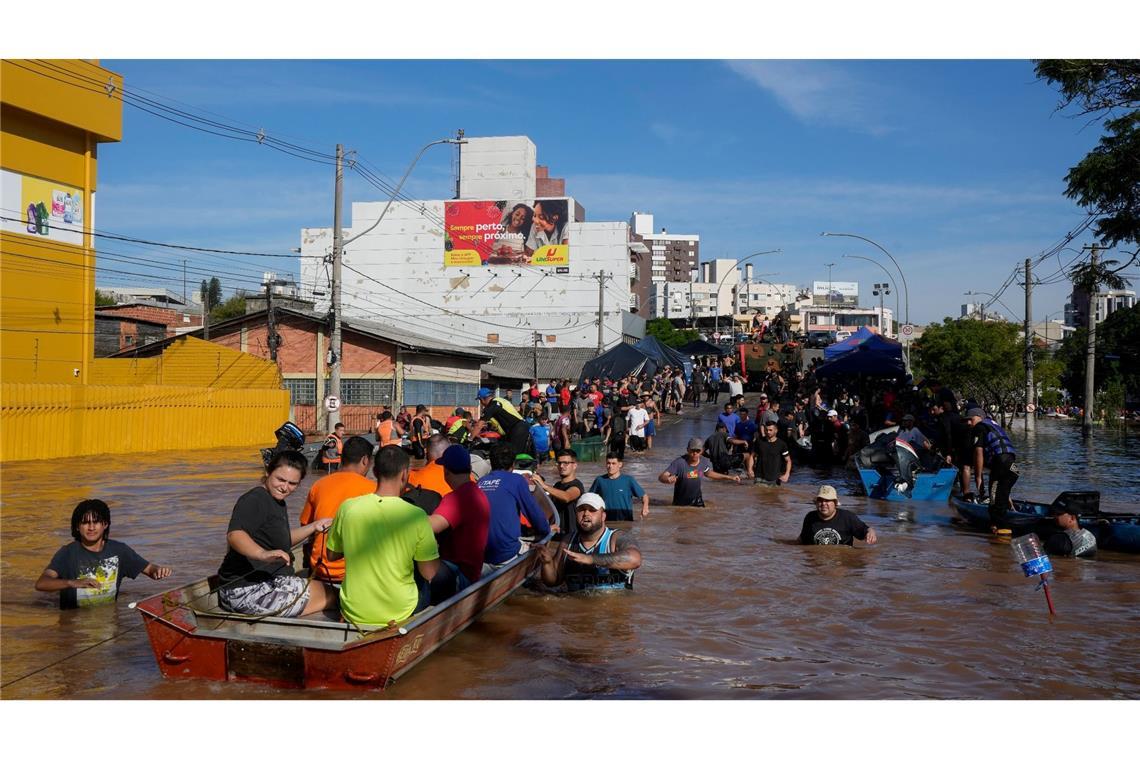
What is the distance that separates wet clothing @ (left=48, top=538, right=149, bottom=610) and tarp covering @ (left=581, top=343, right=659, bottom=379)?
93.0 ft

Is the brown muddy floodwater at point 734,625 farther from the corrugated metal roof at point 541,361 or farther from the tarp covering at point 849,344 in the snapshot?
the corrugated metal roof at point 541,361

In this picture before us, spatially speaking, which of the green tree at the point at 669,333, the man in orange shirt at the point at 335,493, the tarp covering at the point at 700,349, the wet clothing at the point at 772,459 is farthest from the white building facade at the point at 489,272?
the man in orange shirt at the point at 335,493

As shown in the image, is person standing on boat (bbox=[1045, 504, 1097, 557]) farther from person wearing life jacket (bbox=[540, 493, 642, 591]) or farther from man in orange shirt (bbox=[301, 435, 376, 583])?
man in orange shirt (bbox=[301, 435, 376, 583])

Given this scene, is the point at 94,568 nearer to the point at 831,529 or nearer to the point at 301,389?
the point at 831,529

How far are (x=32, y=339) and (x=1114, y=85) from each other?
34784mm

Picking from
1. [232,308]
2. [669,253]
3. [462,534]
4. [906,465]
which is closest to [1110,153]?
[906,465]

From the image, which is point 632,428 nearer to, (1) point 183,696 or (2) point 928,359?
(1) point 183,696

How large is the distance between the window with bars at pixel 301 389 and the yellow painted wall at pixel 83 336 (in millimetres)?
2680

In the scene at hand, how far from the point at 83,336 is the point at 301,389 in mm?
8547

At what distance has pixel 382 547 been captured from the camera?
7.05m

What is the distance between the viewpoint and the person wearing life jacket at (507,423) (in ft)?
59.8

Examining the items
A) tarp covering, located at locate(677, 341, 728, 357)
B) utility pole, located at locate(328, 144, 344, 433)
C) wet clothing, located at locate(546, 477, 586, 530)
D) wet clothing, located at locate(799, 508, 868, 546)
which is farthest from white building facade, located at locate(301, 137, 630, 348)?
wet clothing, located at locate(546, 477, 586, 530)

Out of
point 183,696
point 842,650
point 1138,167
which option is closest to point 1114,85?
point 1138,167

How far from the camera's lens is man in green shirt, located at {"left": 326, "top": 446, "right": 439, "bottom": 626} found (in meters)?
7.00
